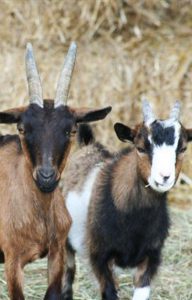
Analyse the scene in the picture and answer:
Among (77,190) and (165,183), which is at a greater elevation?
(165,183)

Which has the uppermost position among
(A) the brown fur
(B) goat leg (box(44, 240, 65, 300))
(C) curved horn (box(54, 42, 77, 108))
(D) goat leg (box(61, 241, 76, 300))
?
(C) curved horn (box(54, 42, 77, 108))

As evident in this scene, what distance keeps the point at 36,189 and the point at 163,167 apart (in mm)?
992

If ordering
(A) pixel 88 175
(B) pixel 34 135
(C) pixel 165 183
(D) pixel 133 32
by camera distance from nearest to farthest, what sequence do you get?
(B) pixel 34 135
(C) pixel 165 183
(A) pixel 88 175
(D) pixel 133 32

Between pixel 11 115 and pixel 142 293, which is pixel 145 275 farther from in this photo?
pixel 11 115

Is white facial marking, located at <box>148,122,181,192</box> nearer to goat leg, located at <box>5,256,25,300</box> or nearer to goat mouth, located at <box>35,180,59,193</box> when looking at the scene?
goat mouth, located at <box>35,180,59,193</box>

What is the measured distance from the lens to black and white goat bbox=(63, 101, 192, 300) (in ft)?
24.7

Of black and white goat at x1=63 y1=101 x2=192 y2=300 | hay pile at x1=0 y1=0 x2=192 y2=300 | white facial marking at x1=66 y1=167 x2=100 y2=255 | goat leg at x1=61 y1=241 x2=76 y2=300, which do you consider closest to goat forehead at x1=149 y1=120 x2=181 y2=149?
black and white goat at x1=63 y1=101 x2=192 y2=300

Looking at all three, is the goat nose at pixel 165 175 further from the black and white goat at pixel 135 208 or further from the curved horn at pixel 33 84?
the curved horn at pixel 33 84

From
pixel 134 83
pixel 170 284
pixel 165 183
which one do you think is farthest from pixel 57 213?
pixel 134 83

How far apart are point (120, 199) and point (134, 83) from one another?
151 inches

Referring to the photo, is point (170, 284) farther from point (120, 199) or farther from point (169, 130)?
point (169, 130)

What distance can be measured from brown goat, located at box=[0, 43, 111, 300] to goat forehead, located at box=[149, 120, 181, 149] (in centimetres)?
51

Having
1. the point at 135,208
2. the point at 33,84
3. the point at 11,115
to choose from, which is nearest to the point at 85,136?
the point at 135,208

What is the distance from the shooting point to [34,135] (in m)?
6.71
